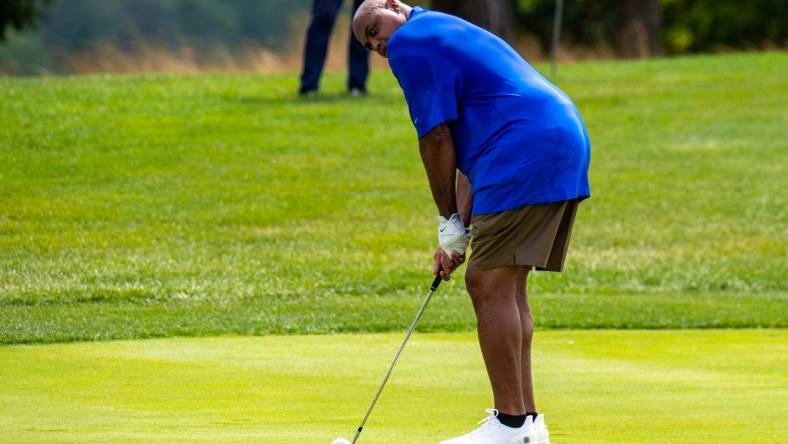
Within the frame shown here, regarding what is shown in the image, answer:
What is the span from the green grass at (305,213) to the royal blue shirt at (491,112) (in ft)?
12.2

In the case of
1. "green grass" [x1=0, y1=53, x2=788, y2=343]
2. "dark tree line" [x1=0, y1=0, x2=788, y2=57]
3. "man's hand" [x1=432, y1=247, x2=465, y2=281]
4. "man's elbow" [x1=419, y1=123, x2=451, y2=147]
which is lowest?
"dark tree line" [x1=0, y1=0, x2=788, y2=57]

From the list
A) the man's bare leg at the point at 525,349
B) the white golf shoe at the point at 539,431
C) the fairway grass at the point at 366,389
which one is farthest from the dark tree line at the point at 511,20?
the white golf shoe at the point at 539,431

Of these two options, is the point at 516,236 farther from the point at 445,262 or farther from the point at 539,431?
the point at 539,431

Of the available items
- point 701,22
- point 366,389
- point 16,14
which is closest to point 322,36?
point 366,389

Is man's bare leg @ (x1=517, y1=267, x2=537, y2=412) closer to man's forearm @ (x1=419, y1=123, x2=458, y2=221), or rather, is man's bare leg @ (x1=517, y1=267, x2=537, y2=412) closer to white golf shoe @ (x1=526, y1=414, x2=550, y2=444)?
white golf shoe @ (x1=526, y1=414, x2=550, y2=444)

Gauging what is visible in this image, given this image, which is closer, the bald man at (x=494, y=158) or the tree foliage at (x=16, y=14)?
the bald man at (x=494, y=158)

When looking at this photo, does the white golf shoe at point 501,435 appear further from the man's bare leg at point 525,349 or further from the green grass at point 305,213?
the green grass at point 305,213

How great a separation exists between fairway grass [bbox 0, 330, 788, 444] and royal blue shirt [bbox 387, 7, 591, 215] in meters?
0.98

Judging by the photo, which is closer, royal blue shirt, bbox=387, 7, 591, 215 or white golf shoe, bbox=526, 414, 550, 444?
royal blue shirt, bbox=387, 7, 591, 215

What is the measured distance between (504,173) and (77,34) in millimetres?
70830

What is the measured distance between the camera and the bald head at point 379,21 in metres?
5.73

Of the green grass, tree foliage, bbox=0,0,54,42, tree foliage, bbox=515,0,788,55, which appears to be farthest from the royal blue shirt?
tree foliage, bbox=515,0,788,55

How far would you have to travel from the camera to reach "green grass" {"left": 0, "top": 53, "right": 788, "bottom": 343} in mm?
10422

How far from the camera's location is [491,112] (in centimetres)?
558
